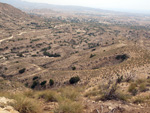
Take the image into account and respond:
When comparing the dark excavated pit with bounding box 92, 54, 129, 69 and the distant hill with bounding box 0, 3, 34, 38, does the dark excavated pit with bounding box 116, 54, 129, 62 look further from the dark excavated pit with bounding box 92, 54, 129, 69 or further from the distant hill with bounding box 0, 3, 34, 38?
the distant hill with bounding box 0, 3, 34, 38

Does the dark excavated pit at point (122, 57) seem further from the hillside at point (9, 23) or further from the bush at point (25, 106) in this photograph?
the hillside at point (9, 23)

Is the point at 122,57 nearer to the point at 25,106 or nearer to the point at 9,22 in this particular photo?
the point at 25,106

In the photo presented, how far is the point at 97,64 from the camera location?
111 ft

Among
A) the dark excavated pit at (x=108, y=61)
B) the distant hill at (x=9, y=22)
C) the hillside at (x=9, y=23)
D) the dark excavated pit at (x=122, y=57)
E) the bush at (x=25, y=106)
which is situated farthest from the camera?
the distant hill at (x=9, y=22)

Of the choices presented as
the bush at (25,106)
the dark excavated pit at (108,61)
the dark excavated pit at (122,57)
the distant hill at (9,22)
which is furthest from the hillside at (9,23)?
the bush at (25,106)

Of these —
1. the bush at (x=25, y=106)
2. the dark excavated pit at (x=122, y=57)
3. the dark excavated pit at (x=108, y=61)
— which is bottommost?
the dark excavated pit at (x=108, y=61)

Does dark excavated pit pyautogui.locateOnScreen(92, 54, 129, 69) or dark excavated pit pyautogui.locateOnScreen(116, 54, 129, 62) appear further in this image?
dark excavated pit pyautogui.locateOnScreen(92, 54, 129, 69)

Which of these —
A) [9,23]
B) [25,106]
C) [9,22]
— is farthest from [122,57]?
[9,22]

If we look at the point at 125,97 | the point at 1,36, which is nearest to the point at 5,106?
the point at 125,97

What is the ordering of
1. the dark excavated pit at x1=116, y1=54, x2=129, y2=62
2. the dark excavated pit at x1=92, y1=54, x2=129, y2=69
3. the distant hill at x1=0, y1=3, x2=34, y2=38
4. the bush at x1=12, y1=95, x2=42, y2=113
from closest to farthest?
the bush at x1=12, y1=95, x2=42, y2=113 → the dark excavated pit at x1=116, y1=54, x2=129, y2=62 → the dark excavated pit at x1=92, y1=54, x2=129, y2=69 → the distant hill at x1=0, y1=3, x2=34, y2=38

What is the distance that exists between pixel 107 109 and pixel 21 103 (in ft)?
15.1

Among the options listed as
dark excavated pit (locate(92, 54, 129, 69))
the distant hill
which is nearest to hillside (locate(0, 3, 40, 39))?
the distant hill

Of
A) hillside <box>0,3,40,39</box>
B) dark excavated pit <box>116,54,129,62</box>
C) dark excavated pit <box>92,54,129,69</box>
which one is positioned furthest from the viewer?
hillside <box>0,3,40,39</box>

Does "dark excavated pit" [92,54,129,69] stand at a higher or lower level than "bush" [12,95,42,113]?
lower
